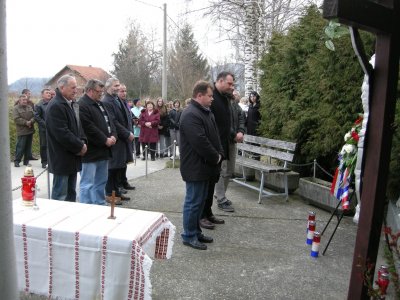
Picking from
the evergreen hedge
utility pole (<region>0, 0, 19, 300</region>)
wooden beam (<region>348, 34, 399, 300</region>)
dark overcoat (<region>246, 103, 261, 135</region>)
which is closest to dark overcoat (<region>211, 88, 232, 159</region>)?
the evergreen hedge

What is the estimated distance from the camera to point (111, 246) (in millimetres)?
2691

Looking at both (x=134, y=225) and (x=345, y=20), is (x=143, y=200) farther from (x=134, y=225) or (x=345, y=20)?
(x=345, y=20)

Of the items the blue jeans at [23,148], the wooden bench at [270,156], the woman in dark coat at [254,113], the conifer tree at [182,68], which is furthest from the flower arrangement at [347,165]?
the conifer tree at [182,68]

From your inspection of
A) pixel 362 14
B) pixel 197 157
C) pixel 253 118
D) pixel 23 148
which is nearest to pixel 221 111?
pixel 197 157

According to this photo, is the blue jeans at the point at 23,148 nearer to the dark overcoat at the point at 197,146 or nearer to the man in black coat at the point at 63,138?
the man in black coat at the point at 63,138

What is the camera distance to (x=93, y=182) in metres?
5.74

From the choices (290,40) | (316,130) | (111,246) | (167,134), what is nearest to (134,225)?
(111,246)

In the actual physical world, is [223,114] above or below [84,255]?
above

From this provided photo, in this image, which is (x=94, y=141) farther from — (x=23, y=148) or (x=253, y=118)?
(x=23, y=148)

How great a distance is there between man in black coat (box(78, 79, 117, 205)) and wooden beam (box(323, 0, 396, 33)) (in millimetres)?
3869

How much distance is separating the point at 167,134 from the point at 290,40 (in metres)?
5.65

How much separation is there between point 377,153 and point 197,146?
6.82ft

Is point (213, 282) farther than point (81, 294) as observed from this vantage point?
Yes

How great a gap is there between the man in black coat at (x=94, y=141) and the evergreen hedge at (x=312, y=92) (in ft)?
11.8
